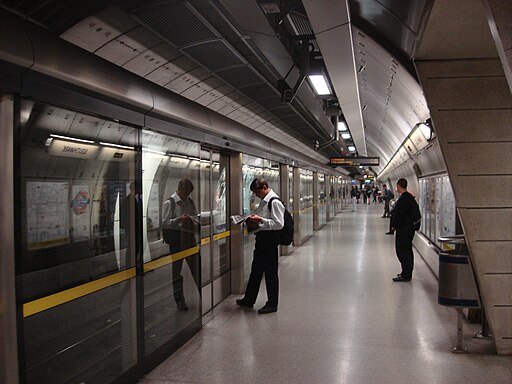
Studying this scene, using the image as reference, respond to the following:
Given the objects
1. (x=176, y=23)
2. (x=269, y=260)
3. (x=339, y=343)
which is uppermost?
(x=176, y=23)

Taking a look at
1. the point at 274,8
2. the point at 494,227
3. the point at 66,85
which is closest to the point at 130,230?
the point at 66,85

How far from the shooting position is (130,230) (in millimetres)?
3709

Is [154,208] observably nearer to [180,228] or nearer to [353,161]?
[180,228]

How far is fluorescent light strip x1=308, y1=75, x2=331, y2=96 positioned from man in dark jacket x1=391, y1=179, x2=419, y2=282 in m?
2.28

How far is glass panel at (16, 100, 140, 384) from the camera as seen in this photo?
104 inches

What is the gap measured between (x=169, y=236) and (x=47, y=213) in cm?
171

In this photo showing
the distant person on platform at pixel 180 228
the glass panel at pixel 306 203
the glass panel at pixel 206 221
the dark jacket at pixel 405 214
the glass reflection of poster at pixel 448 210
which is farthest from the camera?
the glass panel at pixel 306 203

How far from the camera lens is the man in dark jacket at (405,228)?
7193 mm

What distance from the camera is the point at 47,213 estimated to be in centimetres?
280

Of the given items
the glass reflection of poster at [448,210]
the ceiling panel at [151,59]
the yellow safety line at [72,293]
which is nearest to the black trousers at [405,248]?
the glass reflection of poster at [448,210]

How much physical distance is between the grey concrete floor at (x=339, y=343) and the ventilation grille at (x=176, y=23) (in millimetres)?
2745

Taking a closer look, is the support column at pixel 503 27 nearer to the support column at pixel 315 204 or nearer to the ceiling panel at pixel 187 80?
the ceiling panel at pixel 187 80

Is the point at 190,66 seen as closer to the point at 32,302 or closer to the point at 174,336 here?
the point at 174,336

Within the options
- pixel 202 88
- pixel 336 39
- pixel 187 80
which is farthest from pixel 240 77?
pixel 336 39
